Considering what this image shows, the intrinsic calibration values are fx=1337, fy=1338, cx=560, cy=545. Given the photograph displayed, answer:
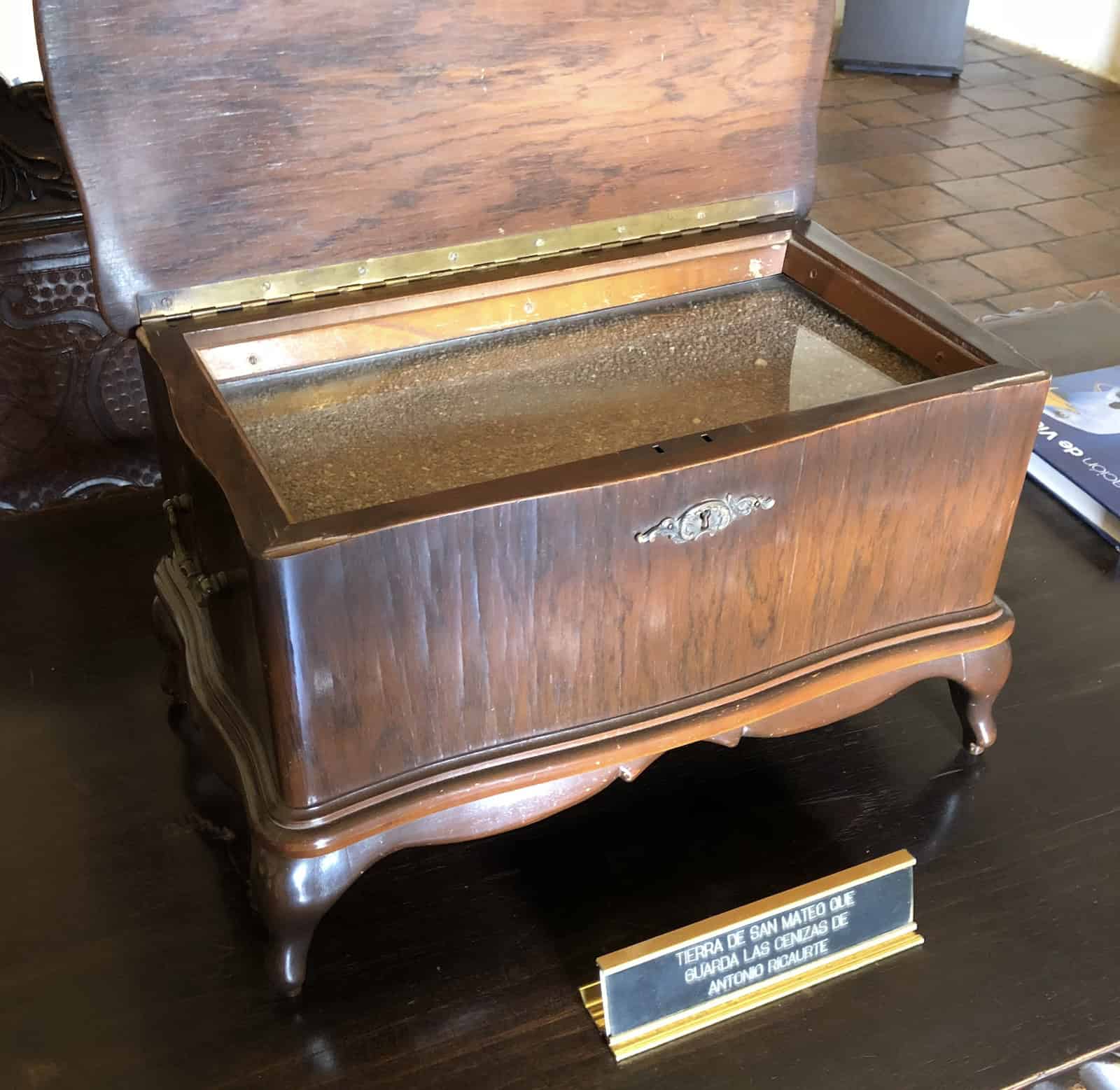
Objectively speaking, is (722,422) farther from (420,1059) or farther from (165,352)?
(420,1059)

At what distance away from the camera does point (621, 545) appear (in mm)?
1033

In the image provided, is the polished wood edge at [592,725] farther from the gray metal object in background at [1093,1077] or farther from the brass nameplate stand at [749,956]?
the gray metal object in background at [1093,1077]

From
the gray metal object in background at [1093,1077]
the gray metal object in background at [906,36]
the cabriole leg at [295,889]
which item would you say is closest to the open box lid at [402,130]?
the cabriole leg at [295,889]

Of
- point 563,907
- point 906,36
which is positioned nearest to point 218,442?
point 563,907

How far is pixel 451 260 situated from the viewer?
1.31 m

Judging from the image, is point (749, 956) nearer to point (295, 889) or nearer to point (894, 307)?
point (295, 889)

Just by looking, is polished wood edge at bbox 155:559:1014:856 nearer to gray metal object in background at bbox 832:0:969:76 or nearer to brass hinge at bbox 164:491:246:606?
brass hinge at bbox 164:491:246:606

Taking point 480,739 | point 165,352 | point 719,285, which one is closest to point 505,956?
point 480,739

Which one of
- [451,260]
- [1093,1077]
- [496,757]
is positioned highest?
[451,260]

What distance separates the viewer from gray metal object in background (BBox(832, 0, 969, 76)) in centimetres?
419

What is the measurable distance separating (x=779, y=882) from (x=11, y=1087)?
0.69 metres

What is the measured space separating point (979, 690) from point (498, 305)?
0.61 metres

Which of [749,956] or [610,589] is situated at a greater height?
[610,589]

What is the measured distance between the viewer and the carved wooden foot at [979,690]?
4.29 feet
